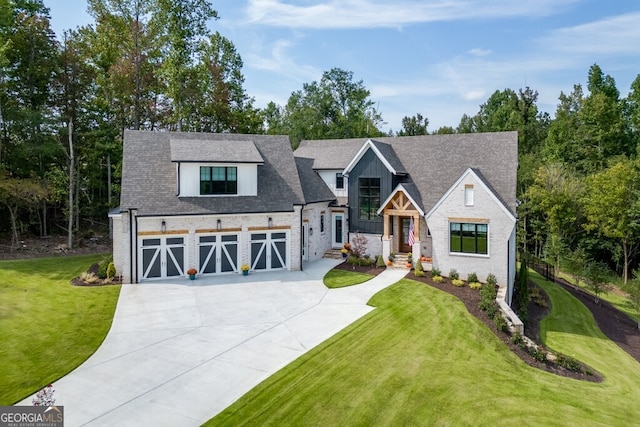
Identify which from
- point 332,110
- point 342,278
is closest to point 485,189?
point 342,278

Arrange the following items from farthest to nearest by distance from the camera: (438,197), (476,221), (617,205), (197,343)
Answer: (617,205) < (438,197) < (476,221) < (197,343)

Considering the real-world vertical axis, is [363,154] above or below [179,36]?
below

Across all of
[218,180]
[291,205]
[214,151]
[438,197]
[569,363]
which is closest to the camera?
[569,363]

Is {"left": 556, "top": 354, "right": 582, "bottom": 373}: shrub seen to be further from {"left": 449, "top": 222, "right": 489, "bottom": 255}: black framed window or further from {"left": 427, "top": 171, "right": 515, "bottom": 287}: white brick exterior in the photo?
{"left": 449, "top": 222, "right": 489, "bottom": 255}: black framed window

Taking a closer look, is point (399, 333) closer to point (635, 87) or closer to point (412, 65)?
point (412, 65)

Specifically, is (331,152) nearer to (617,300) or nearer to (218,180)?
(218,180)

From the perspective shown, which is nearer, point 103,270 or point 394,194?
point 103,270

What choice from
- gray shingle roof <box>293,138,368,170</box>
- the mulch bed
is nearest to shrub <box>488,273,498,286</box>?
the mulch bed

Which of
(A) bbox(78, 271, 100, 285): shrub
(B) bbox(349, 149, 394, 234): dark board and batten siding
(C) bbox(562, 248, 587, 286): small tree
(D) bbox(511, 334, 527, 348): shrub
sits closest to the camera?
(D) bbox(511, 334, 527, 348): shrub
